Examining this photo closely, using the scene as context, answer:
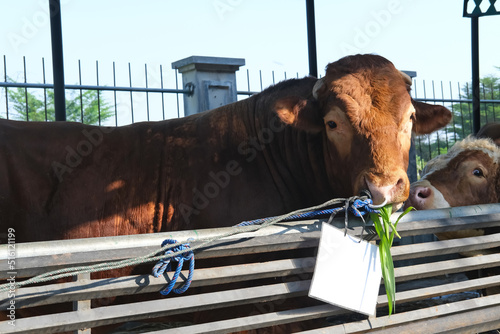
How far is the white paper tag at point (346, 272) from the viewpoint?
228 cm

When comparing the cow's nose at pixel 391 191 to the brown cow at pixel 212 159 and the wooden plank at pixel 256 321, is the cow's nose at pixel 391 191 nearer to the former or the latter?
the brown cow at pixel 212 159

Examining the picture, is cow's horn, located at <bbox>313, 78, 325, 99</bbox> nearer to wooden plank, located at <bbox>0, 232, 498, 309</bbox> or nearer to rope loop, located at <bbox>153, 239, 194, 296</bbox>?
wooden plank, located at <bbox>0, 232, 498, 309</bbox>

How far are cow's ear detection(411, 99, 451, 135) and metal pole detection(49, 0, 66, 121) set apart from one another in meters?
3.16

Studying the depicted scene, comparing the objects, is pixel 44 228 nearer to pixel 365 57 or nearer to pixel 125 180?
pixel 125 180

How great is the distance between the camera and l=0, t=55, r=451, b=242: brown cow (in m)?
3.23

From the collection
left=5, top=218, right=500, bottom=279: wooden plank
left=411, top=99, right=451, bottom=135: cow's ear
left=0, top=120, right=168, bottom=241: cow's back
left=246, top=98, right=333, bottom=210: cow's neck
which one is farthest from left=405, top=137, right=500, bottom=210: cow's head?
left=0, top=120, right=168, bottom=241: cow's back

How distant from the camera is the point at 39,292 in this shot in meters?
1.82

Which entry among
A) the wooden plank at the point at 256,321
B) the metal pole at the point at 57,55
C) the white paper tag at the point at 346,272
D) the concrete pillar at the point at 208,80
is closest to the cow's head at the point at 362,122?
the white paper tag at the point at 346,272

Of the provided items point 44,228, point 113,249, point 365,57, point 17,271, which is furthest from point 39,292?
point 365,57

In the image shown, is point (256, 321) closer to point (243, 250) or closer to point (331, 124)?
point (243, 250)

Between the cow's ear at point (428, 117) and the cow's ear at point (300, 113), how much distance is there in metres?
0.72

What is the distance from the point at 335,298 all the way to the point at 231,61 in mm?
5497

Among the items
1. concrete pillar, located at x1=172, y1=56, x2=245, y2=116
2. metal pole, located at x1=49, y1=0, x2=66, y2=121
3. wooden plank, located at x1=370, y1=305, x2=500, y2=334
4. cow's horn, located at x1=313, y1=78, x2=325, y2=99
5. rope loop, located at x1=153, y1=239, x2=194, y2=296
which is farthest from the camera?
concrete pillar, located at x1=172, y1=56, x2=245, y2=116

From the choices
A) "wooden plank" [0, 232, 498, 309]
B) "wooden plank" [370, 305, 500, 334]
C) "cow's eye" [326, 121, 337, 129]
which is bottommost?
"wooden plank" [370, 305, 500, 334]
